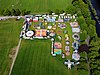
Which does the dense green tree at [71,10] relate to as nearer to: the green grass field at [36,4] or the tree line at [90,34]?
the tree line at [90,34]

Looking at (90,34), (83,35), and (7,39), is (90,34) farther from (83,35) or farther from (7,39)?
(7,39)

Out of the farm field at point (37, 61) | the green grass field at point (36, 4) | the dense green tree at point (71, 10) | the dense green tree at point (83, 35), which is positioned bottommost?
the farm field at point (37, 61)

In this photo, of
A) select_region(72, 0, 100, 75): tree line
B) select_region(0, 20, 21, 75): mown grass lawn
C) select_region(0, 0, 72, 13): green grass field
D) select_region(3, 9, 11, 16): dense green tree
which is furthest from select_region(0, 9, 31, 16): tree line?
select_region(72, 0, 100, 75): tree line

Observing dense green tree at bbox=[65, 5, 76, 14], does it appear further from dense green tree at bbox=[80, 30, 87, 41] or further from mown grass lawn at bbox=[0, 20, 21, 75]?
mown grass lawn at bbox=[0, 20, 21, 75]

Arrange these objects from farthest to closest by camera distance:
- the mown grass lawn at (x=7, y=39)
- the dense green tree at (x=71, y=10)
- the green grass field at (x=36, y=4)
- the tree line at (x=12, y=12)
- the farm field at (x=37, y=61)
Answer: the green grass field at (x=36, y=4)
the tree line at (x=12, y=12)
the dense green tree at (x=71, y=10)
the mown grass lawn at (x=7, y=39)
the farm field at (x=37, y=61)

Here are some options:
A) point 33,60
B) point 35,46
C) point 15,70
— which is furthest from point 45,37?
point 15,70

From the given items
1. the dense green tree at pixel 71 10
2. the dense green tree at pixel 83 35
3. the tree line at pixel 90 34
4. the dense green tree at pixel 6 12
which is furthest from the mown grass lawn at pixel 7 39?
the tree line at pixel 90 34

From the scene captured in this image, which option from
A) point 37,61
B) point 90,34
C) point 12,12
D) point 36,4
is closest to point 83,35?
point 90,34

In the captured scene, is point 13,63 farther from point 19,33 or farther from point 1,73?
point 19,33
